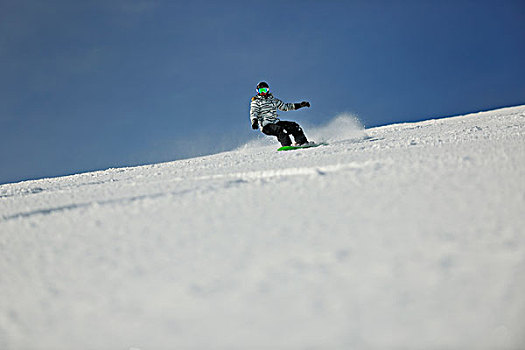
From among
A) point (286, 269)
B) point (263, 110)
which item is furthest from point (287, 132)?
point (286, 269)

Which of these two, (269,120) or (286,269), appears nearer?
(286,269)

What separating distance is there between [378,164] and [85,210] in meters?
1.92

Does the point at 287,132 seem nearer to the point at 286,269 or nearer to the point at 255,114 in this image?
the point at 255,114

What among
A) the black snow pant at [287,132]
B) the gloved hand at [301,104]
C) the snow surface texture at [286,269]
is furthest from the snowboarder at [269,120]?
the snow surface texture at [286,269]

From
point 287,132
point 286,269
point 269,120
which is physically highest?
point 269,120

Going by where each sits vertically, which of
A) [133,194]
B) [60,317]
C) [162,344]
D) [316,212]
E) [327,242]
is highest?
[133,194]

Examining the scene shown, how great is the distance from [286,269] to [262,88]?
6970 millimetres

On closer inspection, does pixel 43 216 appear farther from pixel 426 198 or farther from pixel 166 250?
pixel 426 198

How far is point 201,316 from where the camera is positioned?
1129mm

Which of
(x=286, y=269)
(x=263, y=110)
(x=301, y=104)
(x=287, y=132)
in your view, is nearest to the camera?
(x=286, y=269)

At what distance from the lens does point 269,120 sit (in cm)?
787

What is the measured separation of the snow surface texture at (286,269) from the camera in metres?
1.03

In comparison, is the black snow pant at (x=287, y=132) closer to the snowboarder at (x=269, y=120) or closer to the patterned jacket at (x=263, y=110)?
the snowboarder at (x=269, y=120)

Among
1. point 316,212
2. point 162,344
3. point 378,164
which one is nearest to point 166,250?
point 162,344
